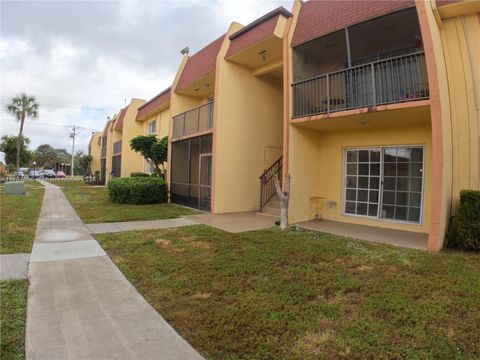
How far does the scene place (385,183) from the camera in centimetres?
855

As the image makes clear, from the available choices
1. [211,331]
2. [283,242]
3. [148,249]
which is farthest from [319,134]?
[211,331]

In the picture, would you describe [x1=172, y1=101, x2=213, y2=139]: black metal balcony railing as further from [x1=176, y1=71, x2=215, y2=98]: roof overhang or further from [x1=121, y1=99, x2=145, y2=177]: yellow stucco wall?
[x1=121, y1=99, x2=145, y2=177]: yellow stucco wall

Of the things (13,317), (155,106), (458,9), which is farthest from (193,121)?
(13,317)

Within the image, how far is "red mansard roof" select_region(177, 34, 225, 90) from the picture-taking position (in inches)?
486

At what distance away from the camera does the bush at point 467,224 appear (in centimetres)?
606

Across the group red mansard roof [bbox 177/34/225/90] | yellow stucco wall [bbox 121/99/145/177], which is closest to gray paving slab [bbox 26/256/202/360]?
red mansard roof [bbox 177/34/225/90]

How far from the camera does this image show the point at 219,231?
25.9 ft

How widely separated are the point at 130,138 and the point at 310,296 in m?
22.1

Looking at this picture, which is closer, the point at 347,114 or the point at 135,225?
the point at 347,114

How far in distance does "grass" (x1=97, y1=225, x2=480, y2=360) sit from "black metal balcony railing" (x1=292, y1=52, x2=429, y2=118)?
3.59 meters

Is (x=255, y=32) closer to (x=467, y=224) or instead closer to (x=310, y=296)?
(x=467, y=224)

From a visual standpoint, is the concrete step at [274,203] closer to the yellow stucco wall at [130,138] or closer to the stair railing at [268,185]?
the stair railing at [268,185]

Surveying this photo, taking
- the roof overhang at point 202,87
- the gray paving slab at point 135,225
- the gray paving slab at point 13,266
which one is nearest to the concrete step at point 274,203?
the gray paving slab at point 135,225

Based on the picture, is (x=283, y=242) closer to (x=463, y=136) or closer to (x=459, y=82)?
(x=463, y=136)
